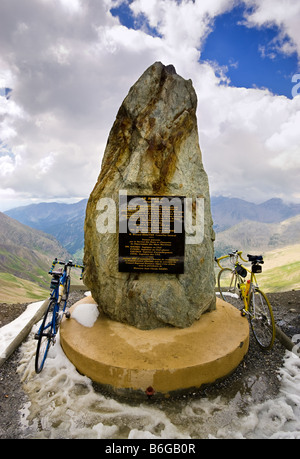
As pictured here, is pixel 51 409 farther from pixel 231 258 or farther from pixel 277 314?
pixel 277 314

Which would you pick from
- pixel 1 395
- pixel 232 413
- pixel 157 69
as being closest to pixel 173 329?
pixel 232 413

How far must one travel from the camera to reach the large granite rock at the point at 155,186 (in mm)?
6125

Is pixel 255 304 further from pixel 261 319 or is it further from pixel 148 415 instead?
pixel 148 415

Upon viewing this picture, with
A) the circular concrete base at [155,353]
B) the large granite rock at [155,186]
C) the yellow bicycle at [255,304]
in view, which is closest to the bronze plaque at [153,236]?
the large granite rock at [155,186]

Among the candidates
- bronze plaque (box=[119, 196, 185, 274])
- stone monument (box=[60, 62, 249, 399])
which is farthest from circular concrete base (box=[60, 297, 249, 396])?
bronze plaque (box=[119, 196, 185, 274])

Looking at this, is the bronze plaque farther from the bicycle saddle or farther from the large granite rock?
the bicycle saddle

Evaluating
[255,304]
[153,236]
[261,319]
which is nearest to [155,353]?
[153,236]

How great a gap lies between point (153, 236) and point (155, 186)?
1.30 m

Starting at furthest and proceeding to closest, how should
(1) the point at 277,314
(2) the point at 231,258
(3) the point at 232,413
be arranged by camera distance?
1. (1) the point at 277,314
2. (2) the point at 231,258
3. (3) the point at 232,413

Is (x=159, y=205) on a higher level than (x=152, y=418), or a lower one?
higher

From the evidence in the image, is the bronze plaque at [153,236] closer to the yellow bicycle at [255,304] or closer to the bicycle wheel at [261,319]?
the yellow bicycle at [255,304]

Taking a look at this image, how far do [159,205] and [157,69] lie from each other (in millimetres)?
3716

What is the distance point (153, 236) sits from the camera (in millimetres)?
6234
